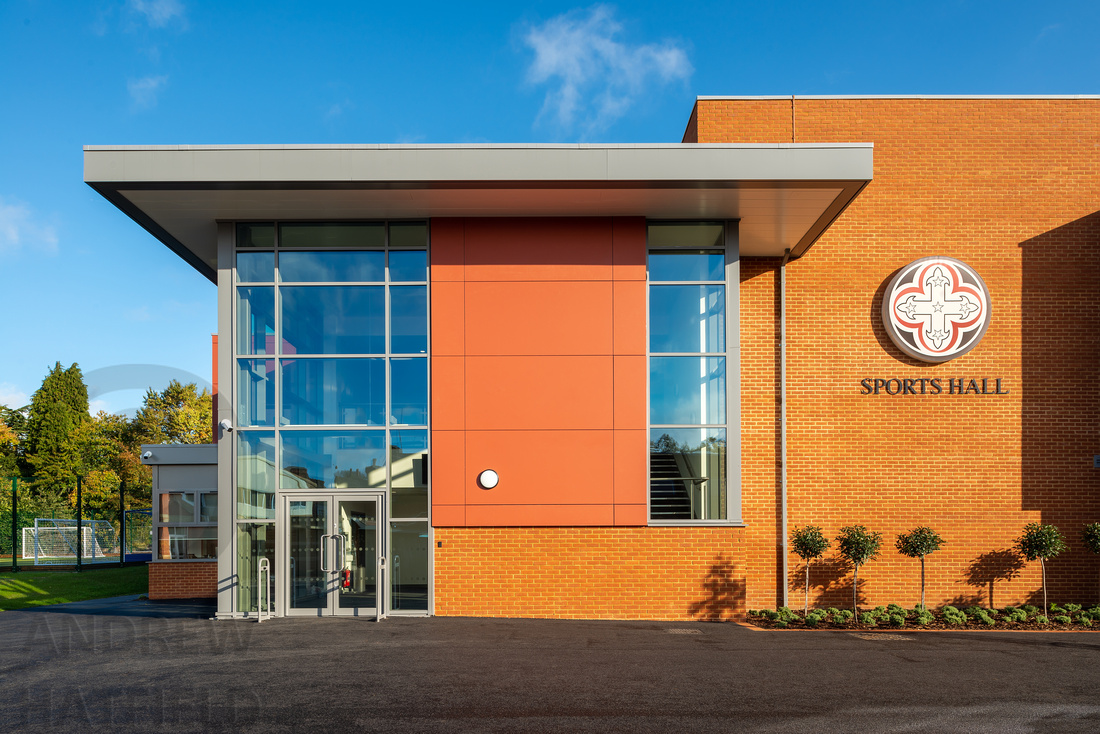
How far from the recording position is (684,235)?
12.6 metres

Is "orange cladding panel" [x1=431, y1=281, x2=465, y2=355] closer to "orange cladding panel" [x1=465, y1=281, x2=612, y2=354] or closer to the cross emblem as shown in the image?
"orange cladding panel" [x1=465, y1=281, x2=612, y2=354]

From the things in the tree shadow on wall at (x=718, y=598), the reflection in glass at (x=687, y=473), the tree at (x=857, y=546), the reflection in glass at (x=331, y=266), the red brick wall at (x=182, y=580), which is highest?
the reflection in glass at (x=331, y=266)

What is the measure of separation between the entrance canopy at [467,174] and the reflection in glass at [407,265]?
3.39 feet

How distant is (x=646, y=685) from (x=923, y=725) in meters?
2.55

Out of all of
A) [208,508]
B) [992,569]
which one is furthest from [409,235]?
[992,569]

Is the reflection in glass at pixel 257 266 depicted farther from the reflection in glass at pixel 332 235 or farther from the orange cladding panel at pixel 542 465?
the orange cladding panel at pixel 542 465

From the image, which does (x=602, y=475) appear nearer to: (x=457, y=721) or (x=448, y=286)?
(x=448, y=286)

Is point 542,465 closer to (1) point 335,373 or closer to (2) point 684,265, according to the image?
(1) point 335,373

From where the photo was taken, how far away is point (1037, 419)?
43.9 feet

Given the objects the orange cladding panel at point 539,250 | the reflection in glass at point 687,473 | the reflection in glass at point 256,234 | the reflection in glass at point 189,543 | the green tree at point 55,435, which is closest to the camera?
the reflection in glass at point 687,473

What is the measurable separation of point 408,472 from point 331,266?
12.1 ft

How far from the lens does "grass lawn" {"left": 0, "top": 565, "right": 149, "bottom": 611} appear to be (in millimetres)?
16750

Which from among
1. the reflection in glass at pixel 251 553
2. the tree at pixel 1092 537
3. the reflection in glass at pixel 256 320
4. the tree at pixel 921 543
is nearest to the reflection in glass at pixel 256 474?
the reflection in glass at pixel 251 553

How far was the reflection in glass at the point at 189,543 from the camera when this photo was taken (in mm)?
16500
